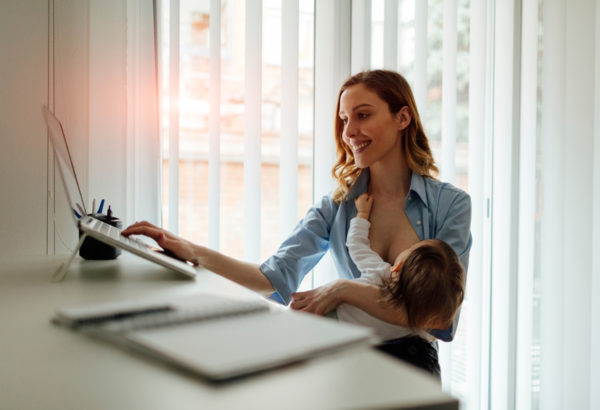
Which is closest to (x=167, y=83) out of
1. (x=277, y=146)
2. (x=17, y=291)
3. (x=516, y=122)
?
(x=277, y=146)

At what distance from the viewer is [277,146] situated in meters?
2.12

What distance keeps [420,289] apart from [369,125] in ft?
2.09

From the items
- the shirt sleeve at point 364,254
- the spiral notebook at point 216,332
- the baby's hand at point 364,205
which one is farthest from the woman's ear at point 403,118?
the spiral notebook at point 216,332

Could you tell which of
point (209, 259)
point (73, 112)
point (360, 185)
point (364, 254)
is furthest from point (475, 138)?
point (73, 112)

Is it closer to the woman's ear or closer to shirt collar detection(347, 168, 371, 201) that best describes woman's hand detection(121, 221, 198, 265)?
shirt collar detection(347, 168, 371, 201)

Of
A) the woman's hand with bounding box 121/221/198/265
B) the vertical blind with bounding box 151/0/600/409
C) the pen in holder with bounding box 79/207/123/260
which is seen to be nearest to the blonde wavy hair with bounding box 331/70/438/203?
the vertical blind with bounding box 151/0/600/409

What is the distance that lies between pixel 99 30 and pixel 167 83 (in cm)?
29

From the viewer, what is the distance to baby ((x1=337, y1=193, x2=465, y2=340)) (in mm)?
1336

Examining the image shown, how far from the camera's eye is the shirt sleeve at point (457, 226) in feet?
5.18

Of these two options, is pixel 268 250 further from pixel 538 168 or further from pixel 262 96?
pixel 538 168

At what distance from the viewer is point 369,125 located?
173 centimetres

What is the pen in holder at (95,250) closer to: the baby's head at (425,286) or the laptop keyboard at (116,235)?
the laptop keyboard at (116,235)

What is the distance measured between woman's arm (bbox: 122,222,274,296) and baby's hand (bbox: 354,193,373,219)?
1.25 feet

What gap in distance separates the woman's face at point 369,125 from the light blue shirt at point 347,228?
11 cm
